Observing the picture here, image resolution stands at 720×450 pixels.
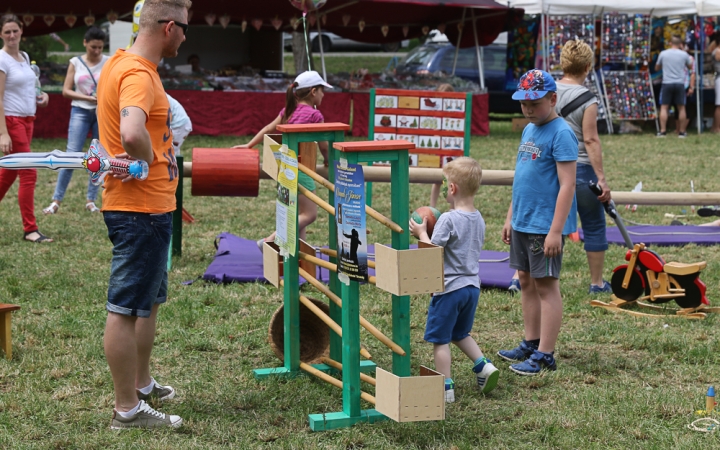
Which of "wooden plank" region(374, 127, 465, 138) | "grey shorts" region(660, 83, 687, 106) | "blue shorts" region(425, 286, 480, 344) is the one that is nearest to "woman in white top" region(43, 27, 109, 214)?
"wooden plank" region(374, 127, 465, 138)

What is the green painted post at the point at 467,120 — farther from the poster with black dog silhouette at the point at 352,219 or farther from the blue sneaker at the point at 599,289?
the poster with black dog silhouette at the point at 352,219

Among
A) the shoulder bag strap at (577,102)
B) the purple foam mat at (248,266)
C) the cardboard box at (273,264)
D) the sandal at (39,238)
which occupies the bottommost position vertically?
the purple foam mat at (248,266)

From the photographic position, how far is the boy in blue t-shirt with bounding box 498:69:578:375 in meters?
4.51

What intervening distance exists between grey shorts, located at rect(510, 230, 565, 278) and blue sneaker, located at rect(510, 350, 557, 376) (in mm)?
429

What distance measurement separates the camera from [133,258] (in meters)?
3.67

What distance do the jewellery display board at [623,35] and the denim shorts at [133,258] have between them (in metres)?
16.2

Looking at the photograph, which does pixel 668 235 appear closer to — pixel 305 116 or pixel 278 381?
pixel 305 116

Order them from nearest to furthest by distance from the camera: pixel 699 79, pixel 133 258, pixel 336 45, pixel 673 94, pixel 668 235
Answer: pixel 133 258
pixel 668 235
pixel 673 94
pixel 699 79
pixel 336 45

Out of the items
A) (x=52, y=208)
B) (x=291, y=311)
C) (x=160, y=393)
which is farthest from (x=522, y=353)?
(x=52, y=208)

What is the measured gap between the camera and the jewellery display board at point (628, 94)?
1848 cm

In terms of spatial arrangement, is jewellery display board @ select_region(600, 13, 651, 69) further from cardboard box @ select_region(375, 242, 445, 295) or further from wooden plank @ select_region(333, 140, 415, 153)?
cardboard box @ select_region(375, 242, 445, 295)

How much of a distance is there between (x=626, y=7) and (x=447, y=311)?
15524 mm

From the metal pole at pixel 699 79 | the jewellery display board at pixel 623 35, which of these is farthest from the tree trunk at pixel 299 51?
the metal pole at pixel 699 79

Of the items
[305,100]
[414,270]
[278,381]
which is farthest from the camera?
[305,100]
